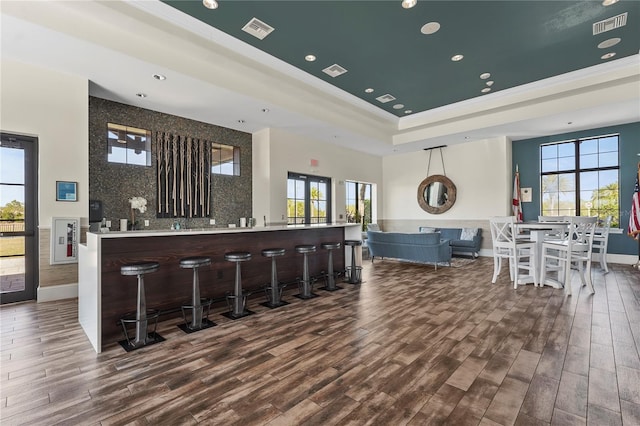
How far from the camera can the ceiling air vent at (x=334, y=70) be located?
17.1ft

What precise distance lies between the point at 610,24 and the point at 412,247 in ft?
15.4

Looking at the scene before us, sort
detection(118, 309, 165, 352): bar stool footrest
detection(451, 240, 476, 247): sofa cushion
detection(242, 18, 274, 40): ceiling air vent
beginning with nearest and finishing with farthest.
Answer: detection(118, 309, 165, 352): bar stool footrest
detection(242, 18, 274, 40): ceiling air vent
detection(451, 240, 476, 247): sofa cushion

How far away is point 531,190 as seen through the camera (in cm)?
832

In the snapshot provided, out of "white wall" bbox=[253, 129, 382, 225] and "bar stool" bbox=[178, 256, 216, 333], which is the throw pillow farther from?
"bar stool" bbox=[178, 256, 216, 333]

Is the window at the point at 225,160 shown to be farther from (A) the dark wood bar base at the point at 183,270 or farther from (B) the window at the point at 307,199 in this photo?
(A) the dark wood bar base at the point at 183,270

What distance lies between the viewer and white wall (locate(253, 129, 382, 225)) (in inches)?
272

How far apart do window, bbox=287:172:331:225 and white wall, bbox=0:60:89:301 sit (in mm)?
4164

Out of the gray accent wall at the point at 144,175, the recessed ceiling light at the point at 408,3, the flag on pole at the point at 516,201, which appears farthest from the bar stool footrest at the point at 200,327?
the flag on pole at the point at 516,201

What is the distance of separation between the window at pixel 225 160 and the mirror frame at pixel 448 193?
5.84m

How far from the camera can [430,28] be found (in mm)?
4160

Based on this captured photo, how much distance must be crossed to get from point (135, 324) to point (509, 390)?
3.35 m

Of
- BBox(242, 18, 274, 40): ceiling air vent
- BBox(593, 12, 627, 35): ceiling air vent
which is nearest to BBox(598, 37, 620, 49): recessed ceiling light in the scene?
BBox(593, 12, 627, 35): ceiling air vent

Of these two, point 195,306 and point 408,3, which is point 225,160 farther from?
point 408,3

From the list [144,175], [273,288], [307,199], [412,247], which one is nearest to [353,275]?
[273,288]
